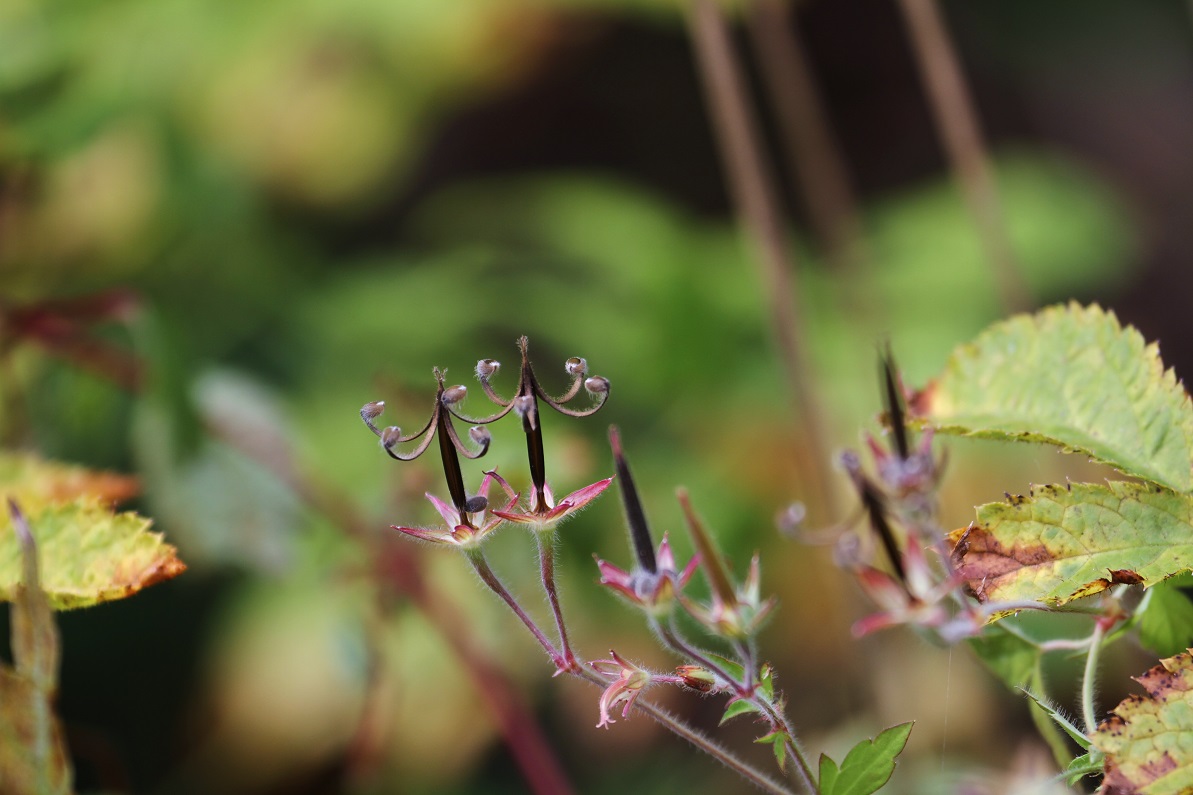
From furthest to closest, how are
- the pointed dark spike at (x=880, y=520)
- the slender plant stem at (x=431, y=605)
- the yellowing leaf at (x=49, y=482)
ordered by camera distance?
the slender plant stem at (x=431, y=605) → the yellowing leaf at (x=49, y=482) → the pointed dark spike at (x=880, y=520)

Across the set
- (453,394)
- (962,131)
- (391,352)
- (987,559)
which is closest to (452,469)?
(453,394)

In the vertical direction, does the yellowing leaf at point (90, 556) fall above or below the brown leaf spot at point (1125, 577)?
above

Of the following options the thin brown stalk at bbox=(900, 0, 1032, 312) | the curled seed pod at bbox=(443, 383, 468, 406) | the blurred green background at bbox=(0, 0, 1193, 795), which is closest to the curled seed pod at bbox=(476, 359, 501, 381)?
the curled seed pod at bbox=(443, 383, 468, 406)

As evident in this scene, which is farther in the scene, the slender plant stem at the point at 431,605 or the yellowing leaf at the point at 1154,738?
the slender plant stem at the point at 431,605

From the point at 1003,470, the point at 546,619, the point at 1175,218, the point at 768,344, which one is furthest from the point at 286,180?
the point at 1175,218

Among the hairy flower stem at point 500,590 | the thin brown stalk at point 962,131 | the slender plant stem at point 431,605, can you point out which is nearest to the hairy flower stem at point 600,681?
the hairy flower stem at point 500,590

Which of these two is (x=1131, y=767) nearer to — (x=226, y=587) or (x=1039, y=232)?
(x=226, y=587)

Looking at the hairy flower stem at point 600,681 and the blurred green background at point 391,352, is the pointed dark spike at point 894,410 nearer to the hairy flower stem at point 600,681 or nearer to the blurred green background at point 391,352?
the hairy flower stem at point 600,681

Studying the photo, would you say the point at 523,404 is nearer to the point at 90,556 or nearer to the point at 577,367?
the point at 577,367
